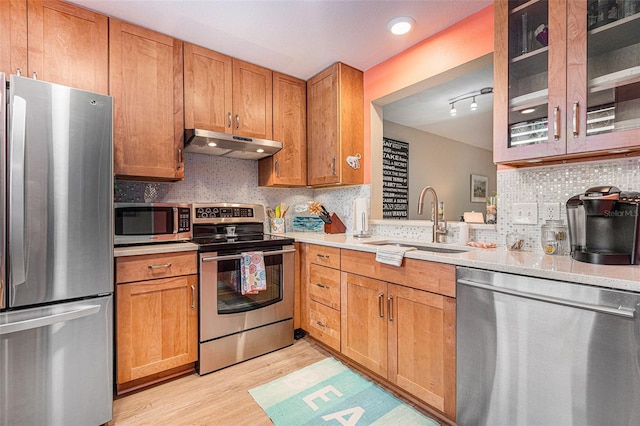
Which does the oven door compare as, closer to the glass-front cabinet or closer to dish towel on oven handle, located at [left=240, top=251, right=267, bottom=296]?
dish towel on oven handle, located at [left=240, top=251, right=267, bottom=296]

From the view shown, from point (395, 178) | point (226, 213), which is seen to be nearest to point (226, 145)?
point (226, 213)

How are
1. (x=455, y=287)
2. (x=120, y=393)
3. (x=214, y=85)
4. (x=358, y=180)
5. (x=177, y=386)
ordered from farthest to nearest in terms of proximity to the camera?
(x=358, y=180), (x=214, y=85), (x=177, y=386), (x=120, y=393), (x=455, y=287)

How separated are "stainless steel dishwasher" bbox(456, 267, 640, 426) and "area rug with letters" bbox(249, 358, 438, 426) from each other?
369 millimetres

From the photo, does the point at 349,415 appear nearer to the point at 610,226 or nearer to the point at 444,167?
the point at 610,226

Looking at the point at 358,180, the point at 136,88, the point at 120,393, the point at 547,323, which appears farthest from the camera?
Result: the point at 358,180

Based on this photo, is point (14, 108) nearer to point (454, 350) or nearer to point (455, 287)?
point (455, 287)

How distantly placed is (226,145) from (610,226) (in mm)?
2393

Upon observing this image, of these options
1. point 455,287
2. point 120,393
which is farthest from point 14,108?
point 455,287

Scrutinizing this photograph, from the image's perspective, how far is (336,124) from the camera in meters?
2.67

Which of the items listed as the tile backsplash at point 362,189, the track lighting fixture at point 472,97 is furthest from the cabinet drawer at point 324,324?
the track lighting fixture at point 472,97

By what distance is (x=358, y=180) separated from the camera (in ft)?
9.14

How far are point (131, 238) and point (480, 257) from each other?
216 cm

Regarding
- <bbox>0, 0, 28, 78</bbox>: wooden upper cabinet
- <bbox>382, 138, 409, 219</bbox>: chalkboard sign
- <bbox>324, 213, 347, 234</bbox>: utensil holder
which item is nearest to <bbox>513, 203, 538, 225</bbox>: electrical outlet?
<bbox>324, 213, 347, 234</bbox>: utensil holder

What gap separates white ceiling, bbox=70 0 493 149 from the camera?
1854 mm
